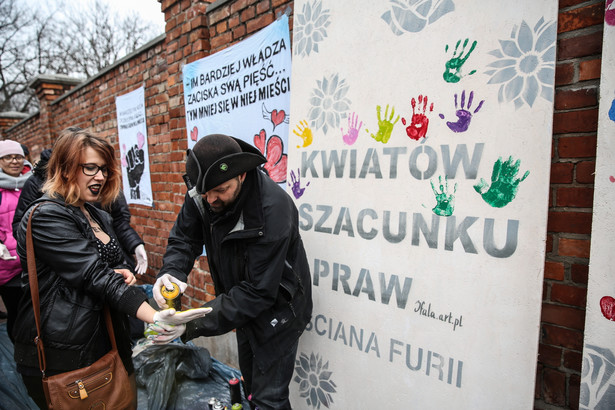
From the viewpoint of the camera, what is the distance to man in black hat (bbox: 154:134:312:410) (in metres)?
1.46

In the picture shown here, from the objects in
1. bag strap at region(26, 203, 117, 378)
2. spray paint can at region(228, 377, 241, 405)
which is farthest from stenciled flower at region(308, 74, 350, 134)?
spray paint can at region(228, 377, 241, 405)

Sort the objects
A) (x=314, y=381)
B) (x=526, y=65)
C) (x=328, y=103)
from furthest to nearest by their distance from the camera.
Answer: (x=314, y=381) < (x=328, y=103) < (x=526, y=65)

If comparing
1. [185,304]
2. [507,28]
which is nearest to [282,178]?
[507,28]

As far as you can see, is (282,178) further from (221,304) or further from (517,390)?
(517,390)

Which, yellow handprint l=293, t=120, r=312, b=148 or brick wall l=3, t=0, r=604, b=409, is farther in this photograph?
yellow handprint l=293, t=120, r=312, b=148

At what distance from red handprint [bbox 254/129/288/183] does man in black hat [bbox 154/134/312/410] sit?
2.17ft

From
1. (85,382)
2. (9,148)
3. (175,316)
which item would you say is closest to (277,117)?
(175,316)

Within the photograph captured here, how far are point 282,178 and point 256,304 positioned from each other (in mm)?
1004

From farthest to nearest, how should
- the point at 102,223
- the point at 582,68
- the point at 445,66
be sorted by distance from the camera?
1. the point at 102,223
2. the point at 445,66
3. the point at 582,68

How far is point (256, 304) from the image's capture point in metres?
1.51

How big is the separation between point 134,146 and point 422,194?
3508mm

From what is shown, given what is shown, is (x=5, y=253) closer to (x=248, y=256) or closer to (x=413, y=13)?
(x=248, y=256)

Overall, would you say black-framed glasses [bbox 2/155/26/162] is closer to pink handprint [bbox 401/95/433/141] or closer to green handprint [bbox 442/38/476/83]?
pink handprint [bbox 401/95/433/141]

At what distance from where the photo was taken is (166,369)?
98.3 inches
